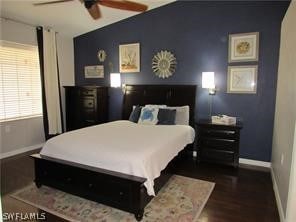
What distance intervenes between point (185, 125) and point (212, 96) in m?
0.75

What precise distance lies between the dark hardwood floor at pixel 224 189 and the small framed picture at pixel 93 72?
226cm

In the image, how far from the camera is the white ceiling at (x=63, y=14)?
361 centimetres

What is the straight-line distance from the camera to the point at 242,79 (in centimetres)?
376

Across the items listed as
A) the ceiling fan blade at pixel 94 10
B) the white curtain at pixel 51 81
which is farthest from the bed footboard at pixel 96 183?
the white curtain at pixel 51 81

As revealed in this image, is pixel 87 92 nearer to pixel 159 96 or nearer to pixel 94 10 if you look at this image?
pixel 159 96

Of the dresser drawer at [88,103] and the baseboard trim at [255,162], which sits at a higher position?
the dresser drawer at [88,103]

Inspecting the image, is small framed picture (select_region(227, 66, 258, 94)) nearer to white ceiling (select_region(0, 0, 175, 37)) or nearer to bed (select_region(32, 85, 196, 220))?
bed (select_region(32, 85, 196, 220))

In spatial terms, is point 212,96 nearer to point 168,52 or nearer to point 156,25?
point 168,52

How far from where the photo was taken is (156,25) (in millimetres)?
4422

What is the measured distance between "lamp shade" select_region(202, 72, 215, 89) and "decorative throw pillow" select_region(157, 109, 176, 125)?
0.71 metres

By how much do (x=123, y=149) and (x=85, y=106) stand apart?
111 inches

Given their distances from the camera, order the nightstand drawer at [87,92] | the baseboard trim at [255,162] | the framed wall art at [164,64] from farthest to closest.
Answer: the nightstand drawer at [87,92]
the framed wall art at [164,64]
the baseboard trim at [255,162]

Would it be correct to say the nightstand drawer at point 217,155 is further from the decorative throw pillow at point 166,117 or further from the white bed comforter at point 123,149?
the decorative throw pillow at point 166,117

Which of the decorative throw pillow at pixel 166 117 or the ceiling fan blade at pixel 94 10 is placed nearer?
the ceiling fan blade at pixel 94 10
